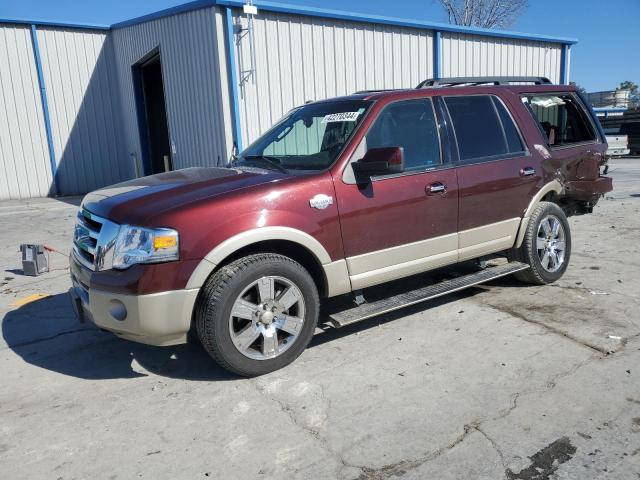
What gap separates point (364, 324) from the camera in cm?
461

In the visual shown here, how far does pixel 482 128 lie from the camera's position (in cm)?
484

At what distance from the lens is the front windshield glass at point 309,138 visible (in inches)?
163

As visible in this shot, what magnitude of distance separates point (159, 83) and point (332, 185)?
1316cm

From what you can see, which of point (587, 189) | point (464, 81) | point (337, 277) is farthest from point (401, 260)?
point (587, 189)

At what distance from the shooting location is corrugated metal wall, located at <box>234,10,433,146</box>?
10234mm

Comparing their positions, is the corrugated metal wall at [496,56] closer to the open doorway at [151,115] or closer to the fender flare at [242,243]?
the open doorway at [151,115]

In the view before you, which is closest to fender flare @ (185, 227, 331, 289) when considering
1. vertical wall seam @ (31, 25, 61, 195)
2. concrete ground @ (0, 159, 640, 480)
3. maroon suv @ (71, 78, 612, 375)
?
maroon suv @ (71, 78, 612, 375)

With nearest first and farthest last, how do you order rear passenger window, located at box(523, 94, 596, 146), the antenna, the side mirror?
the side mirror → rear passenger window, located at box(523, 94, 596, 146) → the antenna

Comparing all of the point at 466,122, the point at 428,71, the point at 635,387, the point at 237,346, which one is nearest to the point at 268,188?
the point at 237,346

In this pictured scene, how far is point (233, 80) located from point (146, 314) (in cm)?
741

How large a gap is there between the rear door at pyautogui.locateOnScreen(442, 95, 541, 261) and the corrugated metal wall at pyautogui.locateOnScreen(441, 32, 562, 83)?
8.94 m

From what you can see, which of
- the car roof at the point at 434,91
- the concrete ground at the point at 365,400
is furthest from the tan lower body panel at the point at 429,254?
the car roof at the point at 434,91

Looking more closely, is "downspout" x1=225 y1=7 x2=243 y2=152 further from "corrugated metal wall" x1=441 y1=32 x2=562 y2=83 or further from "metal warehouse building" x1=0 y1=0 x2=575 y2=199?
"corrugated metal wall" x1=441 y1=32 x2=562 y2=83

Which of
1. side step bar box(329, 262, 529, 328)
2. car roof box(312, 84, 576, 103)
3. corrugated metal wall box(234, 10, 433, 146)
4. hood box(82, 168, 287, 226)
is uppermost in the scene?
corrugated metal wall box(234, 10, 433, 146)
